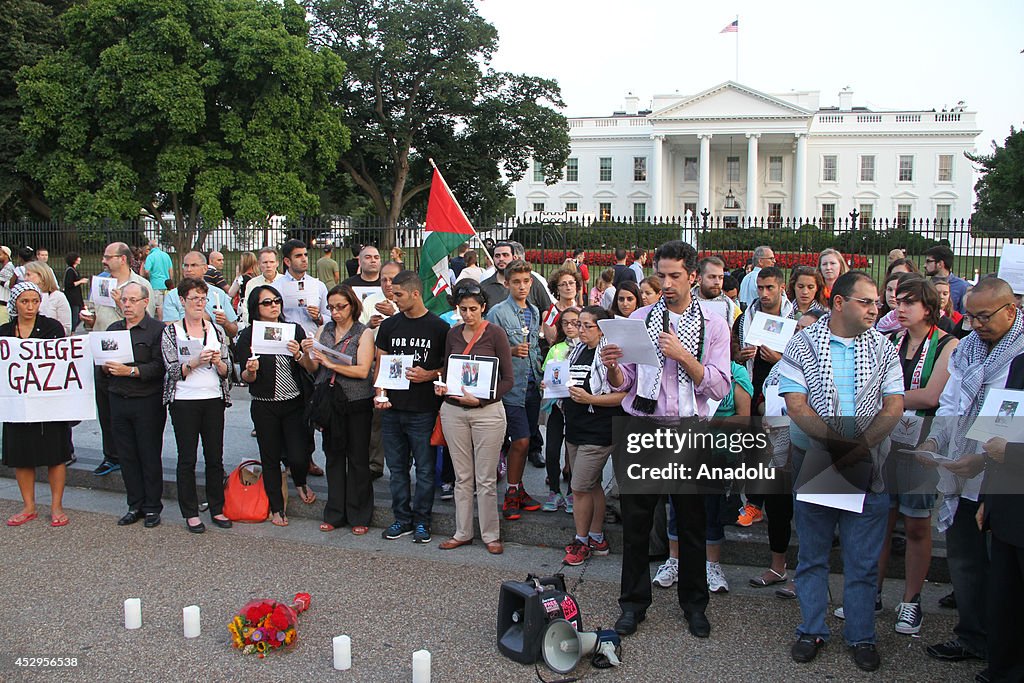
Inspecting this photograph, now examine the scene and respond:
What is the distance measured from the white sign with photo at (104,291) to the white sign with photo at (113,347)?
172 centimetres

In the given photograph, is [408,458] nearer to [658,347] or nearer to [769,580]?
[658,347]

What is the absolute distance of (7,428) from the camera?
22.7ft

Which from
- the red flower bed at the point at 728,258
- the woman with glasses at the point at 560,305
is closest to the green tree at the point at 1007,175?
the red flower bed at the point at 728,258

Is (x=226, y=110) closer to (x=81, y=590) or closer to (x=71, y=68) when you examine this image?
(x=71, y=68)

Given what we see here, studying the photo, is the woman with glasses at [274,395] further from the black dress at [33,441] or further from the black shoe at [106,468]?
the black shoe at [106,468]

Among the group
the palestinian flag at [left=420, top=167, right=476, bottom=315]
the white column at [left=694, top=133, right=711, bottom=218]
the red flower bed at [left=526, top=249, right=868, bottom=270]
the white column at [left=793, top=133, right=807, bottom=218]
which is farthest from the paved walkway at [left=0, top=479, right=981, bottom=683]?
the white column at [left=793, top=133, right=807, bottom=218]

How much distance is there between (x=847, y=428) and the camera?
434 centimetres

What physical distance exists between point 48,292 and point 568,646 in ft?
21.9

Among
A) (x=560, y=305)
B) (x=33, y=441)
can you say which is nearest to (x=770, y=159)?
(x=560, y=305)

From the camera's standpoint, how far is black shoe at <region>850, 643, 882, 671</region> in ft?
14.5

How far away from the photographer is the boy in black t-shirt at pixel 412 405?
20.7 ft

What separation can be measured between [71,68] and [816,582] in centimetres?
3464

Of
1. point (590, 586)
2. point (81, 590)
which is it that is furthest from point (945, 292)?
point (81, 590)

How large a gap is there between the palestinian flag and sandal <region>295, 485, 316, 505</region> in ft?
7.96
